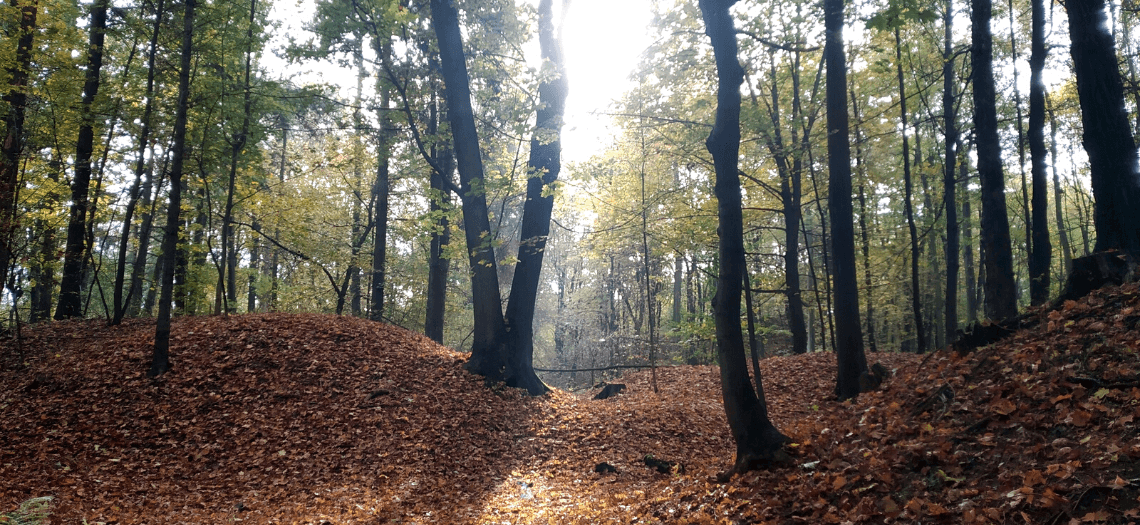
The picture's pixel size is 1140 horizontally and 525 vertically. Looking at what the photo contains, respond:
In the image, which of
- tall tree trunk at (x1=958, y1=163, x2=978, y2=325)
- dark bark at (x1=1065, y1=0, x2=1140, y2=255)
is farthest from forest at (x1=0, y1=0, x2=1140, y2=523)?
tall tree trunk at (x1=958, y1=163, x2=978, y2=325)

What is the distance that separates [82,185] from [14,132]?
2.62 metres

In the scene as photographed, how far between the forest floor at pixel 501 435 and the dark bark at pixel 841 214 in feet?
3.38

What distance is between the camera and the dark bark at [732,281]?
19.8 feet

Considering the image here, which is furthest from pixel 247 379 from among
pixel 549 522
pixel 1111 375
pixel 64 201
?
pixel 1111 375

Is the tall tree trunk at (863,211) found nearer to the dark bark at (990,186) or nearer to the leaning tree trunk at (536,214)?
the dark bark at (990,186)

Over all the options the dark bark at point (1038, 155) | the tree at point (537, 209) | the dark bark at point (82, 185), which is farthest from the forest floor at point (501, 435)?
the dark bark at point (1038, 155)

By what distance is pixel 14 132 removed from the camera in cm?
998

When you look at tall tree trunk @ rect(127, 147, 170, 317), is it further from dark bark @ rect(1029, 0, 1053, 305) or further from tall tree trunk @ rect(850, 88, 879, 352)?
dark bark @ rect(1029, 0, 1053, 305)

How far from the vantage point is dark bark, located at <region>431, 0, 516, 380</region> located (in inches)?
416

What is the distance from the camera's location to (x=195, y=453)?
7590 millimetres

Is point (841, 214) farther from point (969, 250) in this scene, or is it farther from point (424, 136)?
point (969, 250)

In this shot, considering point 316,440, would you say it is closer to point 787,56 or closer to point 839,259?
point 839,259

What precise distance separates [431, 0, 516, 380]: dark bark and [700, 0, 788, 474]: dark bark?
529 cm

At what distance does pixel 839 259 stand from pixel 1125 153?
3401 millimetres
